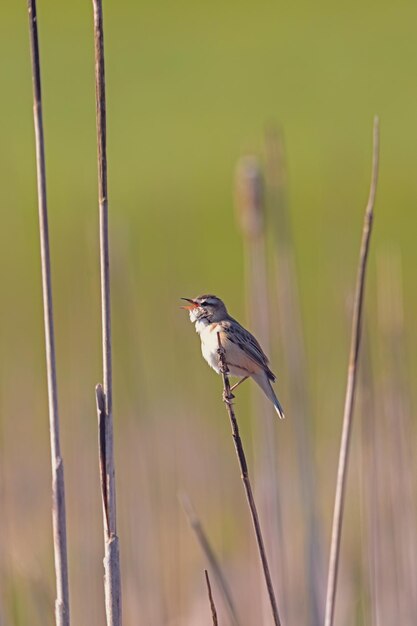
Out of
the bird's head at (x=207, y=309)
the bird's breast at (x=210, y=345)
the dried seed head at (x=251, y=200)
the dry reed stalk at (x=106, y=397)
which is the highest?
the dried seed head at (x=251, y=200)

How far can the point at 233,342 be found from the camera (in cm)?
395

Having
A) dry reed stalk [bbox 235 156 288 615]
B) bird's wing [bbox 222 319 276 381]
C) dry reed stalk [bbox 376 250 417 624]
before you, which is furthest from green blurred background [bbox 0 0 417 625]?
bird's wing [bbox 222 319 276 381]

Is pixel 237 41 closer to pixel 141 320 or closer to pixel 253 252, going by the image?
pixel 141 320

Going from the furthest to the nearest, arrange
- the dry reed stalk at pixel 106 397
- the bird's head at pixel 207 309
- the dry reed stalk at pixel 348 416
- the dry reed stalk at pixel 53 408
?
the bird's head at pixel 207 309 < the dry reed stalk at pixel 348 416 < the dry reed stalk at pixel 53 408 < the dry reed stalk at pixel 106 397

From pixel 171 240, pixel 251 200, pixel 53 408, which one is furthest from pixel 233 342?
pixel 171 240

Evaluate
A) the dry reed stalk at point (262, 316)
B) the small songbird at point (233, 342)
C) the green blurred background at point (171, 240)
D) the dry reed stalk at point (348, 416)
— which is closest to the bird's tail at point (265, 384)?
the small songbird at point (233, 342)

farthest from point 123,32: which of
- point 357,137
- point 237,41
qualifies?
point 357,137

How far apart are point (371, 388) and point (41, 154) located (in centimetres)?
160

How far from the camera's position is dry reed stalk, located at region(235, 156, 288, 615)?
4207 mm

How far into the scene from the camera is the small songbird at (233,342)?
12.8 feet

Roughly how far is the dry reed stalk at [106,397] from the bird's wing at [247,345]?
1334mm

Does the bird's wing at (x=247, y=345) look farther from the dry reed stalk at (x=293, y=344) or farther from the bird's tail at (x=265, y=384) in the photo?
the dry reed stalk at (x=293, y=344)

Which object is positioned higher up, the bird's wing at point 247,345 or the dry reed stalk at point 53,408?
the bird's wing at point 247,345

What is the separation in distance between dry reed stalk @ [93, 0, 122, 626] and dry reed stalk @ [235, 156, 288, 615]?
5.06 feet
